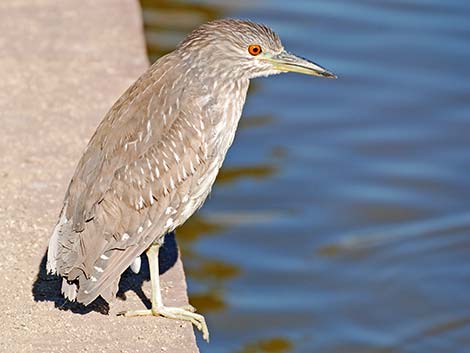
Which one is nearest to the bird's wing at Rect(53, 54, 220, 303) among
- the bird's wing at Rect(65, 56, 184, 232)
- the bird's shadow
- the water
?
the bird's wing at Rect(65, 56, 184, 232)

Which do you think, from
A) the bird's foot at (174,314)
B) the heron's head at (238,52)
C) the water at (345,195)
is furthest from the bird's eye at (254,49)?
the water at (345,195)

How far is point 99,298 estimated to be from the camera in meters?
5.77

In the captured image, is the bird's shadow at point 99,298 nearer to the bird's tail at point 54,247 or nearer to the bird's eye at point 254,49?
the bird's tail at point 54,247

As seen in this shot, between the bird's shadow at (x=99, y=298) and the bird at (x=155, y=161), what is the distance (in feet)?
0.53

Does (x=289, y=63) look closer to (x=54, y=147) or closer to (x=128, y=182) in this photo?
(x=128, y=182)

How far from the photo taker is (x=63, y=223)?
5555 mm

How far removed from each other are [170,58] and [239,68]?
0.31m

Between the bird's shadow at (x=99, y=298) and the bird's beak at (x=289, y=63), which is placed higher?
the bird's beak at (x=289, y=63)

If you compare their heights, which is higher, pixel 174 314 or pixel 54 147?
pixel 54 147

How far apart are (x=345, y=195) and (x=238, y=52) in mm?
4070

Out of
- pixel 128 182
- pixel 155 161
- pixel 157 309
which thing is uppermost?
pixel 155 161

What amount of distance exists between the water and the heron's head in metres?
2.81

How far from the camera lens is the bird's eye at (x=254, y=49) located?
584 cm

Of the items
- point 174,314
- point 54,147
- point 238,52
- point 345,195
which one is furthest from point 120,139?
point 345,195
